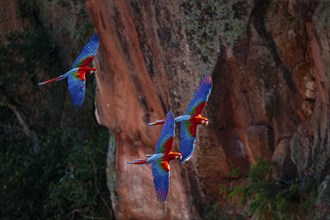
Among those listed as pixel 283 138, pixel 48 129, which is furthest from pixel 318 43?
pixel 48 129

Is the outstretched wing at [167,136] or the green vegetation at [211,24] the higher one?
the green vegetation at [211,24]

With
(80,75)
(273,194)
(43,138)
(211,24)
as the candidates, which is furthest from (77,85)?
(43,138)

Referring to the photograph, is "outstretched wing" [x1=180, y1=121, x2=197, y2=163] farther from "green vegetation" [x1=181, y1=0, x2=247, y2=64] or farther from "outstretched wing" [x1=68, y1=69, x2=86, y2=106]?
"green vegetation" [x1=181, y1=0, x2=247, y2=64]

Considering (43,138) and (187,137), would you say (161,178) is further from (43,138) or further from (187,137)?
(43,138)

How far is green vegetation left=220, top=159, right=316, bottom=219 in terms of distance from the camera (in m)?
11.3

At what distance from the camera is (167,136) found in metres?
9.30

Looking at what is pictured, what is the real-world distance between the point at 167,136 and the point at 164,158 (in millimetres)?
214

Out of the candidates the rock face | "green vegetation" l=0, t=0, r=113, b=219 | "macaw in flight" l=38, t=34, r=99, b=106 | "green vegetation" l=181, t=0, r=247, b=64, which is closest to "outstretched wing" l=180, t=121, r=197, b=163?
"macaw in flight" l=38, t=34, r=99, b=106

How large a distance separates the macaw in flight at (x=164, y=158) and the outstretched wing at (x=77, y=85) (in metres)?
0.77

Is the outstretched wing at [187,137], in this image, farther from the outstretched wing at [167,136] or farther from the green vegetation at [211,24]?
the green vegetation at [211,24]

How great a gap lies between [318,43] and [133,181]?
12.2ft

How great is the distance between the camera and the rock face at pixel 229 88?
11.4m

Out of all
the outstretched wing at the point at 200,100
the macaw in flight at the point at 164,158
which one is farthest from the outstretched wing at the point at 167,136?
the outstretched wing at the point at 200,100

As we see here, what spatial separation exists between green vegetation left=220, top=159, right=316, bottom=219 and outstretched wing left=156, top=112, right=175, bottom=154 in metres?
2.29
